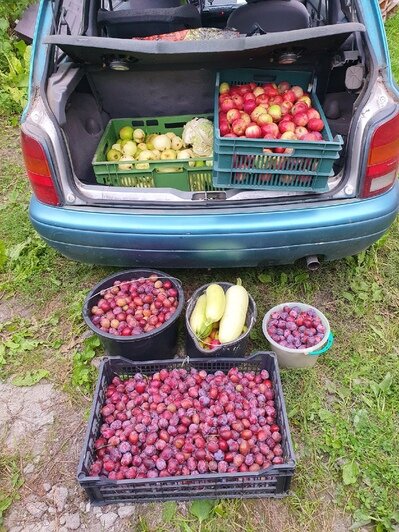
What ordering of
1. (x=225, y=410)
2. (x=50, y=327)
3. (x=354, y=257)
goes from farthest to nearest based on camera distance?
(x=354, y=257), (x=50, y=327), (x=225, y=410)

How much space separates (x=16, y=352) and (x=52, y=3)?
2309 mm

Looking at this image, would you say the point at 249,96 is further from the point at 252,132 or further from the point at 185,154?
the point at 185,154

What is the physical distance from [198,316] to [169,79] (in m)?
1.74

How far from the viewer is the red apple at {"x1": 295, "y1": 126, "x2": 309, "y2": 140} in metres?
2.68

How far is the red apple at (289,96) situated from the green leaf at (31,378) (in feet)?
7.61

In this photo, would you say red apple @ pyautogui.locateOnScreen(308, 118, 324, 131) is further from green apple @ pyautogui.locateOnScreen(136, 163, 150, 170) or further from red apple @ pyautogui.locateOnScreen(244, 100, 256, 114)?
green apple @ pyautogui.locateOnScreen(136, 163, 150, 170)

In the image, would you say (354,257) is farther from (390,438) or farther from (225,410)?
(225,410)

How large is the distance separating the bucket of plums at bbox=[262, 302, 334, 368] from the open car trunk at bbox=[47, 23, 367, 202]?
74cm

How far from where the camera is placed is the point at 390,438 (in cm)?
255

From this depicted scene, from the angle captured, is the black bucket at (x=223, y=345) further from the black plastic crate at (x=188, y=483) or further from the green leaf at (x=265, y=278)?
the green leaf at (x=265, y=278)

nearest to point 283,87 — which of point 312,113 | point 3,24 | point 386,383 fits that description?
point 312,113

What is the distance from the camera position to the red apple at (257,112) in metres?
2.84

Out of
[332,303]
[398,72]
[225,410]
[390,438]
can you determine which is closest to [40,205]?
[225,410]

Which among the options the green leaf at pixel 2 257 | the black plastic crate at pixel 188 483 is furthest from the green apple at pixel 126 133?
the black plastic crate at pixel 188 483
